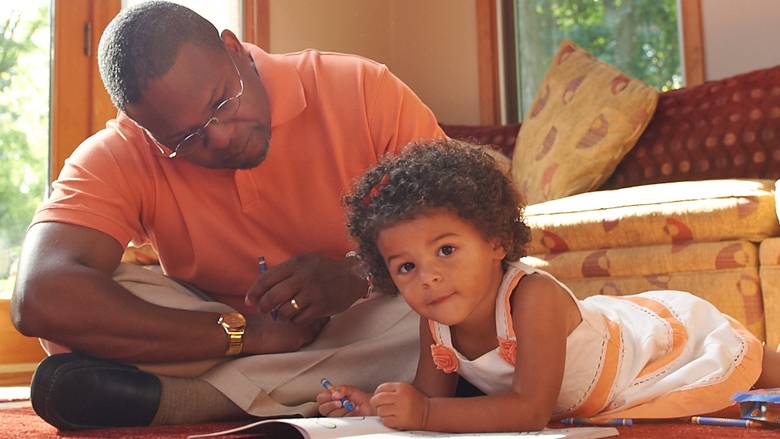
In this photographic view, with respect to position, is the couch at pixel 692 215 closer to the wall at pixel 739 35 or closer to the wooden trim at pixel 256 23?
the wall at pixel 739 35

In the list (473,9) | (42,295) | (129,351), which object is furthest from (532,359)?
(473,9)

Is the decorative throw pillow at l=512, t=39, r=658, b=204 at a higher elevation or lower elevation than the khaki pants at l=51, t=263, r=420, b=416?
higher

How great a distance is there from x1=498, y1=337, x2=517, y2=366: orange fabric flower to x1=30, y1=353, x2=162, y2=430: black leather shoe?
1.75ft

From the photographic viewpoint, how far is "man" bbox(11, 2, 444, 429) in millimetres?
1132

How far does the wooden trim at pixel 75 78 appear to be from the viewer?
2.85 m

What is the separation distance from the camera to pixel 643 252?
1.86m

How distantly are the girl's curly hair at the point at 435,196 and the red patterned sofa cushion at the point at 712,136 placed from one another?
1367 mm

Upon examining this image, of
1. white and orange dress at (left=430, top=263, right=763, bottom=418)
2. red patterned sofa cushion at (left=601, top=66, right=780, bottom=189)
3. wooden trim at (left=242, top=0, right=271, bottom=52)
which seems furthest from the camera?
wooden trim at (left=242, top=0, right=271, bottom=52)

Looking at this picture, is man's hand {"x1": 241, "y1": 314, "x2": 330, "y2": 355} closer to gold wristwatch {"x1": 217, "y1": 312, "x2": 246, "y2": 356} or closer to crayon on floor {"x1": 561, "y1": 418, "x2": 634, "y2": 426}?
gold wristwatch {"x1": 217, "y1": 312, "x2": 246, "y2": 356}

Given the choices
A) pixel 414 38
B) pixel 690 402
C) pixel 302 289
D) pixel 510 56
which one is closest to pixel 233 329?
pixel 302 289

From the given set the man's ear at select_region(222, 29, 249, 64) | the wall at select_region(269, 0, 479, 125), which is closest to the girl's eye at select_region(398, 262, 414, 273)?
the man's ear at select_region(222, 29, 249, 64)

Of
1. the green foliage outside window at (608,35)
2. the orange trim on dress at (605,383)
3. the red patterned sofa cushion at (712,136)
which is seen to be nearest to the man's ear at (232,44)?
the orange trim on dress at (605,383)

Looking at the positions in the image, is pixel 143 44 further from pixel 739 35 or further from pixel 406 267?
pixel 739 35

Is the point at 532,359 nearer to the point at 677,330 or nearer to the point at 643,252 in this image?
the point at 677,330
